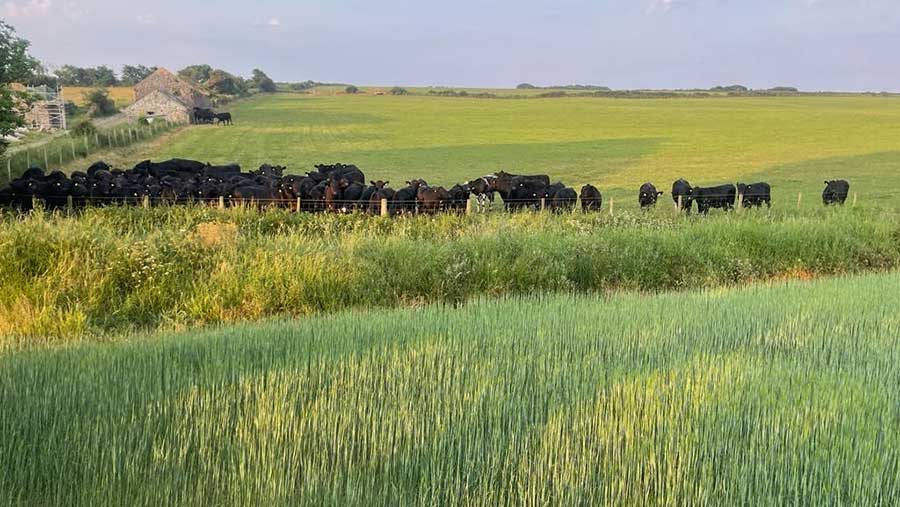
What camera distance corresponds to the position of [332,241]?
11531 mm

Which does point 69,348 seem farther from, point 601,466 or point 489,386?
point 601,466

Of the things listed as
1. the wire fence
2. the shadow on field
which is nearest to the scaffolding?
the shadow on field

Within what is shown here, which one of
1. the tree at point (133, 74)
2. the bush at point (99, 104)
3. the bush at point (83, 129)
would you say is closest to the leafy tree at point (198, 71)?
the tree at point (133, 74)

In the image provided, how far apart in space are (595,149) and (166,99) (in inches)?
1580

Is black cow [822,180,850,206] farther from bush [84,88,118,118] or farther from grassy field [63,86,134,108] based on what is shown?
grassy field [63,86,134,108]

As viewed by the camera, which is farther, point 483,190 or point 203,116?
point 203,116

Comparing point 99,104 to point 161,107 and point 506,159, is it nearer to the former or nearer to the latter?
point 161,107

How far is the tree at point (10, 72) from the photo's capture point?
55.2 ft

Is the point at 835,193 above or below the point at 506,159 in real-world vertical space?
below

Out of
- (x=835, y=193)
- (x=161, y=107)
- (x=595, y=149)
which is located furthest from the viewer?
(x=161, y=107)

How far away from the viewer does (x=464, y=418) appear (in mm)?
4250

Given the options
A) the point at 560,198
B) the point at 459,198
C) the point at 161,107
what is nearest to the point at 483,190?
the point at 459,198

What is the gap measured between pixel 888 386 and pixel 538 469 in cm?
293

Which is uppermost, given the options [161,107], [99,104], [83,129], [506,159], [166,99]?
→ [166,99]
